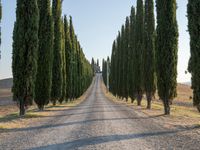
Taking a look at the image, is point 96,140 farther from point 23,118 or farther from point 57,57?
point 57,57

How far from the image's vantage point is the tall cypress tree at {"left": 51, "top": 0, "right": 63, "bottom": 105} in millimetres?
38188

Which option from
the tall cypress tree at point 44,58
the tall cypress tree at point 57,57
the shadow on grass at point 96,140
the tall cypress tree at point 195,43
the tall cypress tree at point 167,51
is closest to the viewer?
the shadow on grass at point 96,140

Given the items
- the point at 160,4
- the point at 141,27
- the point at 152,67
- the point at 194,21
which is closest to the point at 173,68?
the point at 160,4

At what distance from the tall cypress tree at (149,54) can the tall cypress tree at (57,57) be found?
32.8ft

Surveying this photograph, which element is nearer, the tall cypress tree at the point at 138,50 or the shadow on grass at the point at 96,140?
the shadow on grass at the point at 96,140

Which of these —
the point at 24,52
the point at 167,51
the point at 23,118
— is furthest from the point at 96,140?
the point at 167,51

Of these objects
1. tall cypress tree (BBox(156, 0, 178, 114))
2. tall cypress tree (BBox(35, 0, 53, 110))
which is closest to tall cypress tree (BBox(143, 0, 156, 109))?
tall cypress tree (BBox(156, 0, 178, 114))

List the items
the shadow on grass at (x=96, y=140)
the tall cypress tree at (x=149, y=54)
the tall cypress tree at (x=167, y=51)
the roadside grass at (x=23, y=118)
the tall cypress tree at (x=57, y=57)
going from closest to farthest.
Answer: the shadow on grass at (x=96, y=140)
the roadside grass at (x=23, y=118)
the tall cypress tree at (x=167, y=51)
the tall cypress tree at (x=149, y=54)
the tall cypress tree at (x=57, y=57)

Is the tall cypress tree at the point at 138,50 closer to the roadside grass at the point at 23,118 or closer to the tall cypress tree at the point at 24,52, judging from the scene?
the roadside grass at the point at 23,118

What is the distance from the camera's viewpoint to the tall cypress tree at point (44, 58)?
29.7 m

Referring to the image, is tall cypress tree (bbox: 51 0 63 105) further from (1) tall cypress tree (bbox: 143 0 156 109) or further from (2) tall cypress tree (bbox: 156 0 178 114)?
(2) tall cypress tree (bbox: 156 0 178 114)

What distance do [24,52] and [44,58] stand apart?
23.8 feet

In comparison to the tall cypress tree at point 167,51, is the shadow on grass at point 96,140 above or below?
below

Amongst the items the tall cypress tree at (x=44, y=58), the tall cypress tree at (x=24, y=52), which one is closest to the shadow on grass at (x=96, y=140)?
the tall cypress tree at (x=24, y=52)
